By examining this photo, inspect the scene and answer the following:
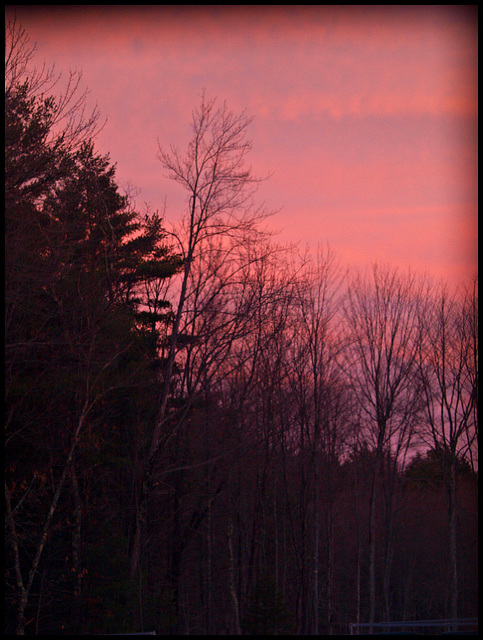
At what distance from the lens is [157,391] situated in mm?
16891

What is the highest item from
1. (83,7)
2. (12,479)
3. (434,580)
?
(83,7)

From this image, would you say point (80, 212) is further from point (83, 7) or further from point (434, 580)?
point (434, 580)

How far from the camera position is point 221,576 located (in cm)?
2573

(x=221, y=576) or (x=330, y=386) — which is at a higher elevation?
(x=330, y=386)

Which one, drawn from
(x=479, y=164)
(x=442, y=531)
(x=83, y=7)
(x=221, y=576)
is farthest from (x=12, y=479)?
(x=442, y=531)

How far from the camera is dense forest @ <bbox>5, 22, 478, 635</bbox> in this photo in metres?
11.8

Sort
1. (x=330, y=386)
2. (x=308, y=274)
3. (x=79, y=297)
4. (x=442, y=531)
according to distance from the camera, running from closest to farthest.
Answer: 1. (x=79, y=297)
2. (x=308, y=274)
3. (x=330, y=386)
4. (x=442, y=531)

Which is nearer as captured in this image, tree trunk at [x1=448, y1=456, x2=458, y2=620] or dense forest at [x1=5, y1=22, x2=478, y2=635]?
dense forest at [x1=5, y1=22, x2=478, y2=635]

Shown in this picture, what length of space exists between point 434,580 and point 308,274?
22924mm

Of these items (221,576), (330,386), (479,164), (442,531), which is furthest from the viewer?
(442,531)

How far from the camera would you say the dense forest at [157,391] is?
11.8 m

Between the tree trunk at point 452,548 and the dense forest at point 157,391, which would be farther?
the tree trunk at point 452,548

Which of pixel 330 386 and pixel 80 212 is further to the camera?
pixel 330 386

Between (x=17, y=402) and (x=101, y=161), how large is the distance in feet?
20.0
